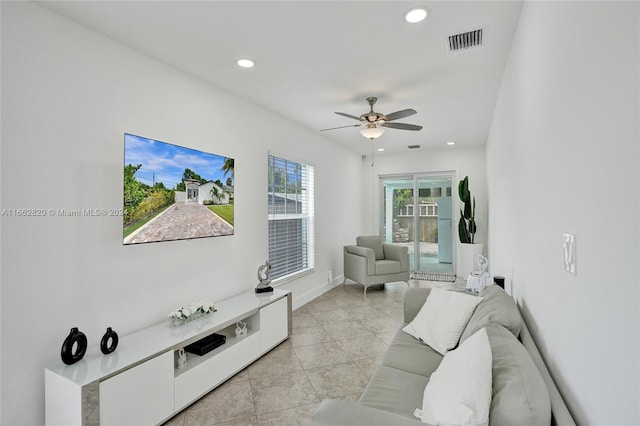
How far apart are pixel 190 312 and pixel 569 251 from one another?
2426 millimetres

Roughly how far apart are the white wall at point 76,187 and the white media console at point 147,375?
0.19 m

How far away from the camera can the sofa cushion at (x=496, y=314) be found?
159cm

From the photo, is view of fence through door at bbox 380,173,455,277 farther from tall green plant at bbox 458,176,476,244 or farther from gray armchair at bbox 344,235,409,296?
gray armchair at bbox 344,235,409,296

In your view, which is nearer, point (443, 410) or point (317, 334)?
point (443, 410)

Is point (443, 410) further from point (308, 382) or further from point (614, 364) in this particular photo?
point (308, 382)

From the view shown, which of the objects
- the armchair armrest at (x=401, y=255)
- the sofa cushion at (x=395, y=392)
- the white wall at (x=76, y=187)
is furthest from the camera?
the armchair armrest at (x=401, y=255)

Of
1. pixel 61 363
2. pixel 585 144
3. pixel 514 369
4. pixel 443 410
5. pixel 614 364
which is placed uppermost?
pixel 585 144

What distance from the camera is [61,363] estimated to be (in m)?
1.83

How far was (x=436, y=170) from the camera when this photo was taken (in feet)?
21.0

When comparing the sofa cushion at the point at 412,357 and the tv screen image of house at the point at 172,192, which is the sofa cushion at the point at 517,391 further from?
the tv screen image of house at the point at 172,192

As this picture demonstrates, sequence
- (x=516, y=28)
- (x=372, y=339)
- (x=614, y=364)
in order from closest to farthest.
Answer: (x=614, y=364), (x=516, y=28), (x=372, y=339)

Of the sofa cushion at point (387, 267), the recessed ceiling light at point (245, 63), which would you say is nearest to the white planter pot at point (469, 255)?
the sofa cushion at point (387, 267)

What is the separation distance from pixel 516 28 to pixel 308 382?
2.98 m

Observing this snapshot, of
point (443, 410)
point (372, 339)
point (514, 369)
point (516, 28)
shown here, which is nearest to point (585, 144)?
point (514, 369)
